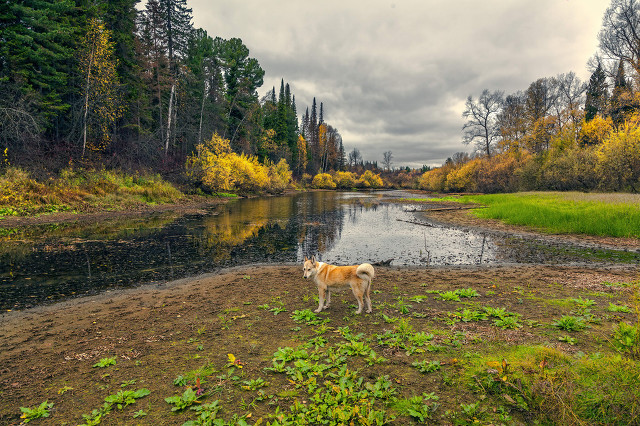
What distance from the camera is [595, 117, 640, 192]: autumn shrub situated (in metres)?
26.6

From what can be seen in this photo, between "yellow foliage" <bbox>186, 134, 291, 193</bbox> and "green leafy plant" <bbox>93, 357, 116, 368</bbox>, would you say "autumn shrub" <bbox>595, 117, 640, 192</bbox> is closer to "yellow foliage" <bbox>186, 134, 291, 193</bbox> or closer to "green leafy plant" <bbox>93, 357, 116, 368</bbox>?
"green leafy plant" <bbox>93, 357, 116, 368</bbox>


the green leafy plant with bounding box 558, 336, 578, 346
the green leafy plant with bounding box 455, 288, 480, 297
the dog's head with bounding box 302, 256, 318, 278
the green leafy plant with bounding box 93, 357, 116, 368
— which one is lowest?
the green leafy plant with bounding box 93, 357, 116, 368

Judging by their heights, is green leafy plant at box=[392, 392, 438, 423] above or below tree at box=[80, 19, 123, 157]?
below

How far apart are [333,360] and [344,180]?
343 ft

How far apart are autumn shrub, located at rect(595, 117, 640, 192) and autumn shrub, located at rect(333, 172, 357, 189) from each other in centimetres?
7972

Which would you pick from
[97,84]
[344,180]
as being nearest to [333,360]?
[97,84]

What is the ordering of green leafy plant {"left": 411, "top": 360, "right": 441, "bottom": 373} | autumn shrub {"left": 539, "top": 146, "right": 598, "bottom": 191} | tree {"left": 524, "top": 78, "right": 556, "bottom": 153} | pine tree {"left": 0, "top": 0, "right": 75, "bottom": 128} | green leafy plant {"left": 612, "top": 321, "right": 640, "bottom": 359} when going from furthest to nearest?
tree {"left": 524, "top": 78, "right": 556, "bottom": 153}
autumn shrub {"left": 539, "top": 146, "right": 598, "bottom": 191}
pine tree {"left": 0, "top": 0, "right": 75, "bottom": 128}
green leafy plant {"left": 411, "top": 360, "right": 441, "bottom": 373}
green leafy plant {"left": 612, "top": 321, "right": 640, "bottom": 359}

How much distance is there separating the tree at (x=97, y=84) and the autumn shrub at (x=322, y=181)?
230 feet

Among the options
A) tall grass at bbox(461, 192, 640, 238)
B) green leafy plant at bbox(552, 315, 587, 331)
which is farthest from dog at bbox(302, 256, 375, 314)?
tall grass at bbox(461, 192, 640, 238)

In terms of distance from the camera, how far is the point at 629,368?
3.24m

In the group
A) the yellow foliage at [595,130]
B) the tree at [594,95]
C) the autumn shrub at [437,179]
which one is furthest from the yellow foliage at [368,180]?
the yellow foliage at [595,130]

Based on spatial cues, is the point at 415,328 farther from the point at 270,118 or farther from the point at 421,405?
the point at 270,118

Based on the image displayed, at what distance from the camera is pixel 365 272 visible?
6371 mm

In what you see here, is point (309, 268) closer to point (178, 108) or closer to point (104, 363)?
point (104, 363)
